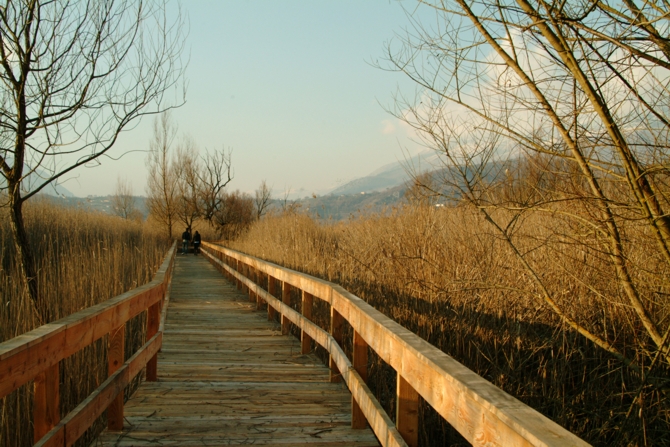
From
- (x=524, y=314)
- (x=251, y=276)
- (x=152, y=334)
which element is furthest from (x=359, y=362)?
(x=251, y=276)

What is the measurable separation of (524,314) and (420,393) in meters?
3.04

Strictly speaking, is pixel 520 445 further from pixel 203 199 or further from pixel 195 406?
pixel 203 199

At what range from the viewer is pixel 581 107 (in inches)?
134

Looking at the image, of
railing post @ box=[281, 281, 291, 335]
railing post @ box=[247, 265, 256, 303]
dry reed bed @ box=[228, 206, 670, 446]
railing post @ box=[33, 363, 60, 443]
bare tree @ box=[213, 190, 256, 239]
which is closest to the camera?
railing post @ box=[33, 363, 60, 443]

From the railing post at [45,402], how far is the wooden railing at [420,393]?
1.52 metres

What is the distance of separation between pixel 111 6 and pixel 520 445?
18.1 feet

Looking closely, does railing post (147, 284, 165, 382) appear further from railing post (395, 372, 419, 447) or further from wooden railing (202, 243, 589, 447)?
railing post (395, 372, 419, 447)

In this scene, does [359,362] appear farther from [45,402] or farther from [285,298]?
[285,298]

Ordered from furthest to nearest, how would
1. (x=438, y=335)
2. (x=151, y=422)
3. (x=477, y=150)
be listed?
(x=438, y=335) → (x=477, y=150) → (x=151, y=422)

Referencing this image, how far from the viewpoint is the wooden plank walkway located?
343 cm

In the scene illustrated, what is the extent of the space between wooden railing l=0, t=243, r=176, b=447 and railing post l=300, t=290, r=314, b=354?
1.98m

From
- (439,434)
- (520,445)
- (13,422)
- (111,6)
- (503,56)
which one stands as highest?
(111,6)

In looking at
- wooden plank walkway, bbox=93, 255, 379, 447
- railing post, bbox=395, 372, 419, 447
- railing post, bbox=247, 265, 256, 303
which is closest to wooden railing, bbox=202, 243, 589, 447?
railing post, bbox=395, 372, 419, 447

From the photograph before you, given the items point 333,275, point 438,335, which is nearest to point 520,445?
point 438,335
